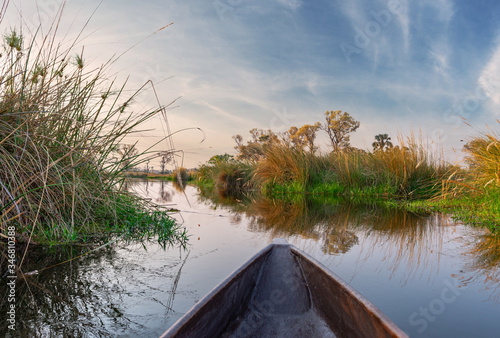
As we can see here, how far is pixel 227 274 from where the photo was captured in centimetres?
233

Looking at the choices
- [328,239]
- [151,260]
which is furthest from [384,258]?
[151,260]

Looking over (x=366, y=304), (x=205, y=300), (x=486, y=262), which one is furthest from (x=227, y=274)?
(x=486, y=262)

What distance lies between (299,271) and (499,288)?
4.72 feet

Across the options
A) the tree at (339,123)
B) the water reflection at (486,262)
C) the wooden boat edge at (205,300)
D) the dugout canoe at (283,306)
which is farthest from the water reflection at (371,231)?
the tree at (339,123)

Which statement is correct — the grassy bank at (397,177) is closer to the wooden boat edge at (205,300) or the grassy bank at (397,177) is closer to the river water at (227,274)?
the river water at (227,274)

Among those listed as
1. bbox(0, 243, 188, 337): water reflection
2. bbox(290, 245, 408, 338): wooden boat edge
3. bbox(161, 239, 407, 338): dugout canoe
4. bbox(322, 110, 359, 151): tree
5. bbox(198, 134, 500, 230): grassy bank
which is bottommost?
bbox(0, 243, 188, 337): water reflection

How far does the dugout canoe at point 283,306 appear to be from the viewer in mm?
1156

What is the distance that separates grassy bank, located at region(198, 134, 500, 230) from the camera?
17.5 feet

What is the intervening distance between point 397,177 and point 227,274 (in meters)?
7.57

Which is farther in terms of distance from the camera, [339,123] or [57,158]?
[339,123]

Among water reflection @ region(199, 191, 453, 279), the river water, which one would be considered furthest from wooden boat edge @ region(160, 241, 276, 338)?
water reflection @ region(199, 191, 453, 279)

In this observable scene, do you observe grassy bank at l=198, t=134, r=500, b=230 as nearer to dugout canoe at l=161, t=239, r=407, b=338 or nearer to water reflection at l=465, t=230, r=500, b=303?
water reflection at l=465, t=230, r=500, b=303

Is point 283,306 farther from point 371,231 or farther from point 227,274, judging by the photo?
point 371,231

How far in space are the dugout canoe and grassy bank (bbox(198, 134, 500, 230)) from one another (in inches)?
149
